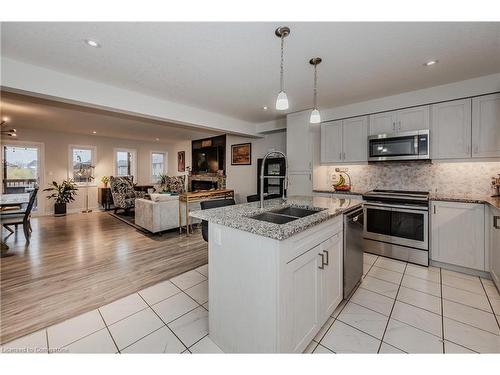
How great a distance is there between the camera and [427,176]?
336 cm

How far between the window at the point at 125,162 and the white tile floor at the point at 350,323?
713 cm

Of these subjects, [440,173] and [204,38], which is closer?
[204,38]

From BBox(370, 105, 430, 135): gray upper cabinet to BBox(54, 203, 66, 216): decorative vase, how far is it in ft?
27.5

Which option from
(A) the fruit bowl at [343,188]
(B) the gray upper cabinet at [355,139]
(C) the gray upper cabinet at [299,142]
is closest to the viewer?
(B) the gray upper cabinet at [355,139]

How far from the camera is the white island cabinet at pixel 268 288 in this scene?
4.10ft

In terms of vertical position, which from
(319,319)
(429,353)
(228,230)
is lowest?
(429,353)

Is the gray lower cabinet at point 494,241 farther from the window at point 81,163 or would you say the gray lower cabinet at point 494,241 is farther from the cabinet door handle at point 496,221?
the window at point 81,163

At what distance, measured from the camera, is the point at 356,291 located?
2355mm

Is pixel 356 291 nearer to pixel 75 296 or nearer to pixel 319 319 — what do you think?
pixel 319 319

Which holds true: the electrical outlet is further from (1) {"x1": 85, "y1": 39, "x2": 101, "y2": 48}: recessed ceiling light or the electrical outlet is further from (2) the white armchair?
(2) the white armchair

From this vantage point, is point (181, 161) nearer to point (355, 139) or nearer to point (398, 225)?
point (355, 139)

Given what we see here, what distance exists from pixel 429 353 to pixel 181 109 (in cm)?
429

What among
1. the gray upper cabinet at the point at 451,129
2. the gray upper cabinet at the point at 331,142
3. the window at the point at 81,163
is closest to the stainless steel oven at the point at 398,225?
the gray upper cabinet at the point at 451,129
